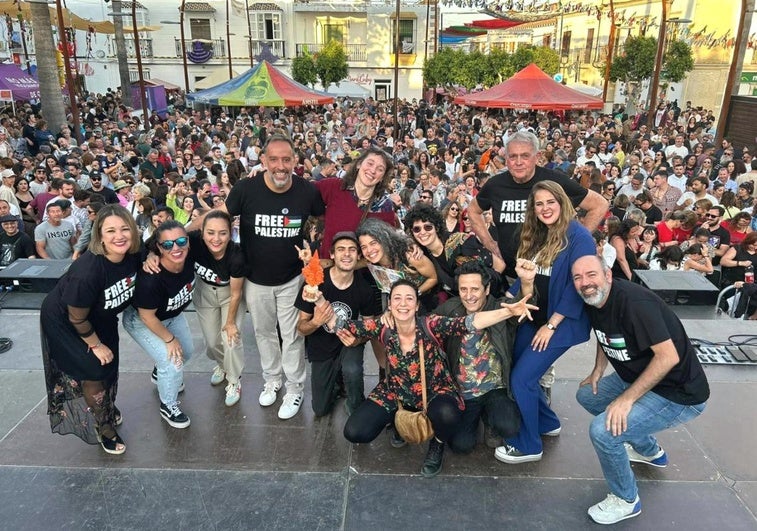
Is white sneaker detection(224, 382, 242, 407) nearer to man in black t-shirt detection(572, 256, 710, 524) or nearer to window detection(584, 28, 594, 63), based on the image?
man in black t-shirt detection(572, 256, 710, 524)

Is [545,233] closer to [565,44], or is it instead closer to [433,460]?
[433,460]

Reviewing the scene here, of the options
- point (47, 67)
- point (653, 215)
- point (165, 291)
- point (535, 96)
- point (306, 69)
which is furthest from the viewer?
point (306, 69)

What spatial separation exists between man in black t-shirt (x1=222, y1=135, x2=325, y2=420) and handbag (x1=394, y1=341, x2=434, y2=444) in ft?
3.25

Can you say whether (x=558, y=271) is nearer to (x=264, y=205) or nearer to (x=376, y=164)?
(x=376, y=164)

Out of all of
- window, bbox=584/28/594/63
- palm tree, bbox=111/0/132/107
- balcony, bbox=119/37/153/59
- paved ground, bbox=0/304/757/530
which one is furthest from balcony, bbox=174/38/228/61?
paved ground, bbox=0/304/757/530

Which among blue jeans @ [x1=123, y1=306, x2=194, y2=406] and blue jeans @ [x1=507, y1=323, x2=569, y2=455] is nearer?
blue jeans @ [x1=507, y1=323, x2=569, y2=455]

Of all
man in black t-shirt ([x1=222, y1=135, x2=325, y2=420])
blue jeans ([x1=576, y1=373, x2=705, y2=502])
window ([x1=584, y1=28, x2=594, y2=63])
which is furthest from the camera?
window ([x1=584, y1=28, x2=594, y2=63])

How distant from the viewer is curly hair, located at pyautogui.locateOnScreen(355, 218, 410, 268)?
359cm

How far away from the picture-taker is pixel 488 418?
135 inches

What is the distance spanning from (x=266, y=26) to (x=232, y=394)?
3756 centimetres

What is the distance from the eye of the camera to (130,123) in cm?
1792

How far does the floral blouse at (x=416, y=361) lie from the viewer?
3.32 meters

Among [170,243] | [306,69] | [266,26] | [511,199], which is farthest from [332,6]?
[170,243]

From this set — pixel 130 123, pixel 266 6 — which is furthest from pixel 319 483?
pixel 266 6
